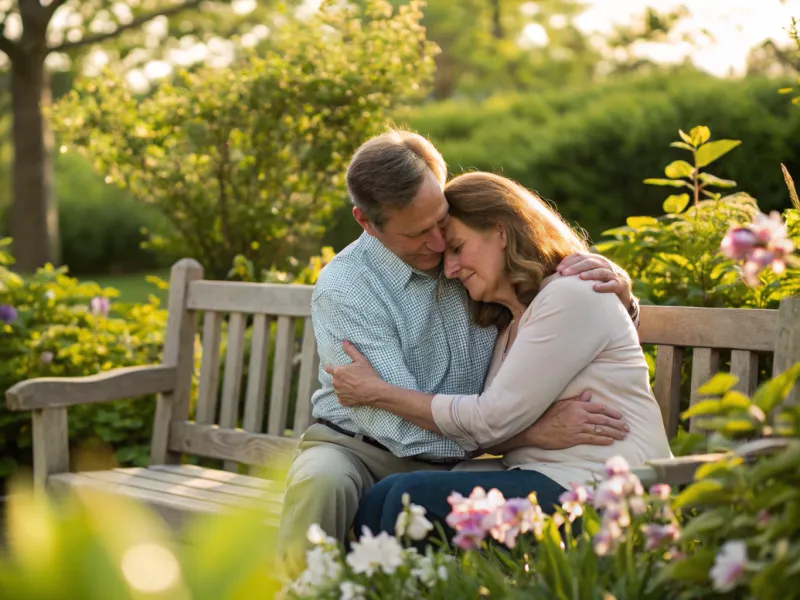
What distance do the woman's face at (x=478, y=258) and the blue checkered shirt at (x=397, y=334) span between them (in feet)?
0.61

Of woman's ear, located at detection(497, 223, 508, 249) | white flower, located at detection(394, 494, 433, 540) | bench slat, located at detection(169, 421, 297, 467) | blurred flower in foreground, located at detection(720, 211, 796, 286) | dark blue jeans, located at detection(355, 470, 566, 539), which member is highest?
blurred flower in foreground, located at detection(720, 211, 796, 286)

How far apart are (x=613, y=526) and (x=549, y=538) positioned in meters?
0.26

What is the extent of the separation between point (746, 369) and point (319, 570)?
5.02 ft

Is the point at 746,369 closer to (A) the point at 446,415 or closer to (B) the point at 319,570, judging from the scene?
(A) the point at 446,415

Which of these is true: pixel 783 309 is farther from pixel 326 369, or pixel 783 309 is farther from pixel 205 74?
pixel 205 74

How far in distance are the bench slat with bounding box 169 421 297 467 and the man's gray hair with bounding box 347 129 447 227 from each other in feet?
3.88

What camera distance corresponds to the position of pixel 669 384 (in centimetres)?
327

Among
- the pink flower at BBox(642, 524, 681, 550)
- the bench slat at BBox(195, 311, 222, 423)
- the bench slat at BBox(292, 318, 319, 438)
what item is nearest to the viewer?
the pink flower at BBox(642, 524, 681, 550)

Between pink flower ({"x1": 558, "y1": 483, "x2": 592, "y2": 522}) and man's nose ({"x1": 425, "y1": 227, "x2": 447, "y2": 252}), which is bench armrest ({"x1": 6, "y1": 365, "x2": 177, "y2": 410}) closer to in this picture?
man's nose ({"x1": 425, "y1": 227, "x2": 447, "y2": 252})

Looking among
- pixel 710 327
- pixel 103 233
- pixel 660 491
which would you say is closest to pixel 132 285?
→ pixel 103 233

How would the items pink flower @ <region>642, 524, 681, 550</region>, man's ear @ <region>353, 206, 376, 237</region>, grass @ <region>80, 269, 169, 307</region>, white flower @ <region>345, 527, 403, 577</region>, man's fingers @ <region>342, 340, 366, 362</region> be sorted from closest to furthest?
pink flower @ <region>642, 524, 681, 550</region> → white flower @ <region>345, 527, 403, 577</region> → man's fingers @ <region>342, 340, 366, 362</region> → man's ear @ <region>353, 206, 376, 237</region> → grass @ <region>80, 269, 169, 307</region>

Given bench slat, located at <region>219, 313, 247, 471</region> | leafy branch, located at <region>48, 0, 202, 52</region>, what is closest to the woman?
bench slat, located at <region>219, 313, 247, 471</region>

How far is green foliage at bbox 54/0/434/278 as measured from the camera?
6.08 metres

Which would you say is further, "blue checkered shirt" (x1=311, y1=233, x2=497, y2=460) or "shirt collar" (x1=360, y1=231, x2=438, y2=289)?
"shirt collar" (x1=360, y1=231, x2=438, y2=289)
